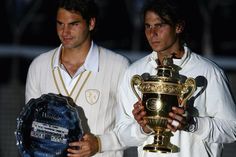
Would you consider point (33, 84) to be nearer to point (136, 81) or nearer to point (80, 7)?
point (80, 7)

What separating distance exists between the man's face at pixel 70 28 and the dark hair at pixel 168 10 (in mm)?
423

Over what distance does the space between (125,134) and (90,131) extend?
0.28 metres

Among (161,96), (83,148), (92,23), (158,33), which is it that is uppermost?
(92,23)

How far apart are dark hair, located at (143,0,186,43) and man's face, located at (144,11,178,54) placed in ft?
0.07

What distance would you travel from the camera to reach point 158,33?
4383mm

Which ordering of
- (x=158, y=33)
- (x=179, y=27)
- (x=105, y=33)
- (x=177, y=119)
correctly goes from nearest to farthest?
1. (x=177, y=119)
2. (x=158, y=33)
3. (x=179, y=27)
4. (x=105, y=33)

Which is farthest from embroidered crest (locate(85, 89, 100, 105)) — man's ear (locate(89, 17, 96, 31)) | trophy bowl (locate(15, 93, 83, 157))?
man's ear (locate(89, 17, 96, 31))

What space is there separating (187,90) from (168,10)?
444 millimetres

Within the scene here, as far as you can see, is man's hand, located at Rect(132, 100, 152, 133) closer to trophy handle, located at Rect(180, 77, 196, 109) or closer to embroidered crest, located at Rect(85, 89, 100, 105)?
trophy handle, located at Rect(180, 77, 196, 109)

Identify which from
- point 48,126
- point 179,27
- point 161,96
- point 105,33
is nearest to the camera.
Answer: point 161,96

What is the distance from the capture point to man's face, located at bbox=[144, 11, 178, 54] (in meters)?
4.38

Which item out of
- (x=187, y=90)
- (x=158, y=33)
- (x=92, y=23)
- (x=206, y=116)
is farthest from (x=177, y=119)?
(x=92, y=23)

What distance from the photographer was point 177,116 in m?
4.15

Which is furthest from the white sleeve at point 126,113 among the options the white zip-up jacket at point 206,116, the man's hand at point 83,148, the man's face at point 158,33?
the man's face at point 158,33
